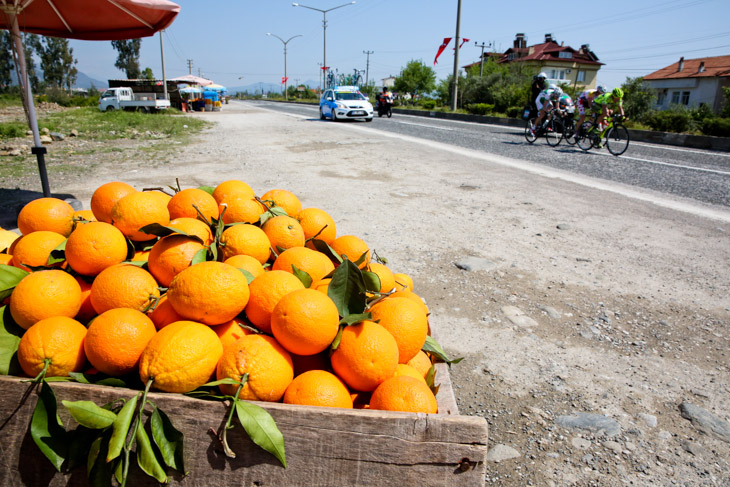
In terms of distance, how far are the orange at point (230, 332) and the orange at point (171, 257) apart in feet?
0.82

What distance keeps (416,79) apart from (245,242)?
237 feet

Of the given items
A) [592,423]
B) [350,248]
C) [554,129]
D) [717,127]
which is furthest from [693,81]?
[350,248]

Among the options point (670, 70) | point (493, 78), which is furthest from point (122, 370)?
point (670, 70)

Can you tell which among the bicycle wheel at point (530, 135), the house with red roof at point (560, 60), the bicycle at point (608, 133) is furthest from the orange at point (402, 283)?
the house with red roof at point (560, 60)

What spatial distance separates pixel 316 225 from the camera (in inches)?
83.5

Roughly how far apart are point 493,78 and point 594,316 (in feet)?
123

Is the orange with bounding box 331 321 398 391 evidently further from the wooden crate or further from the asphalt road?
the asphalt road

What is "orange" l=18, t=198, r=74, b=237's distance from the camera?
6.20 ft

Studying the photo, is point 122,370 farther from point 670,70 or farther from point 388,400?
point 670,70

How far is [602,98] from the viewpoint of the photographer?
448 inches

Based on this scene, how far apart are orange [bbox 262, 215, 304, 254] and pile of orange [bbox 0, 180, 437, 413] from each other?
0.06 meters

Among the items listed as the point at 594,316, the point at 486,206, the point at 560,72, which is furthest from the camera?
the point at 560,72

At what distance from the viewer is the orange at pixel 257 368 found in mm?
1207

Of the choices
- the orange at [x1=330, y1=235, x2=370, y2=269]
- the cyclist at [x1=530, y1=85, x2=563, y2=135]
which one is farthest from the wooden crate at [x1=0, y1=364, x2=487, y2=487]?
the cyclist at [x1=530, y1=85, x2=563, y2=135]
